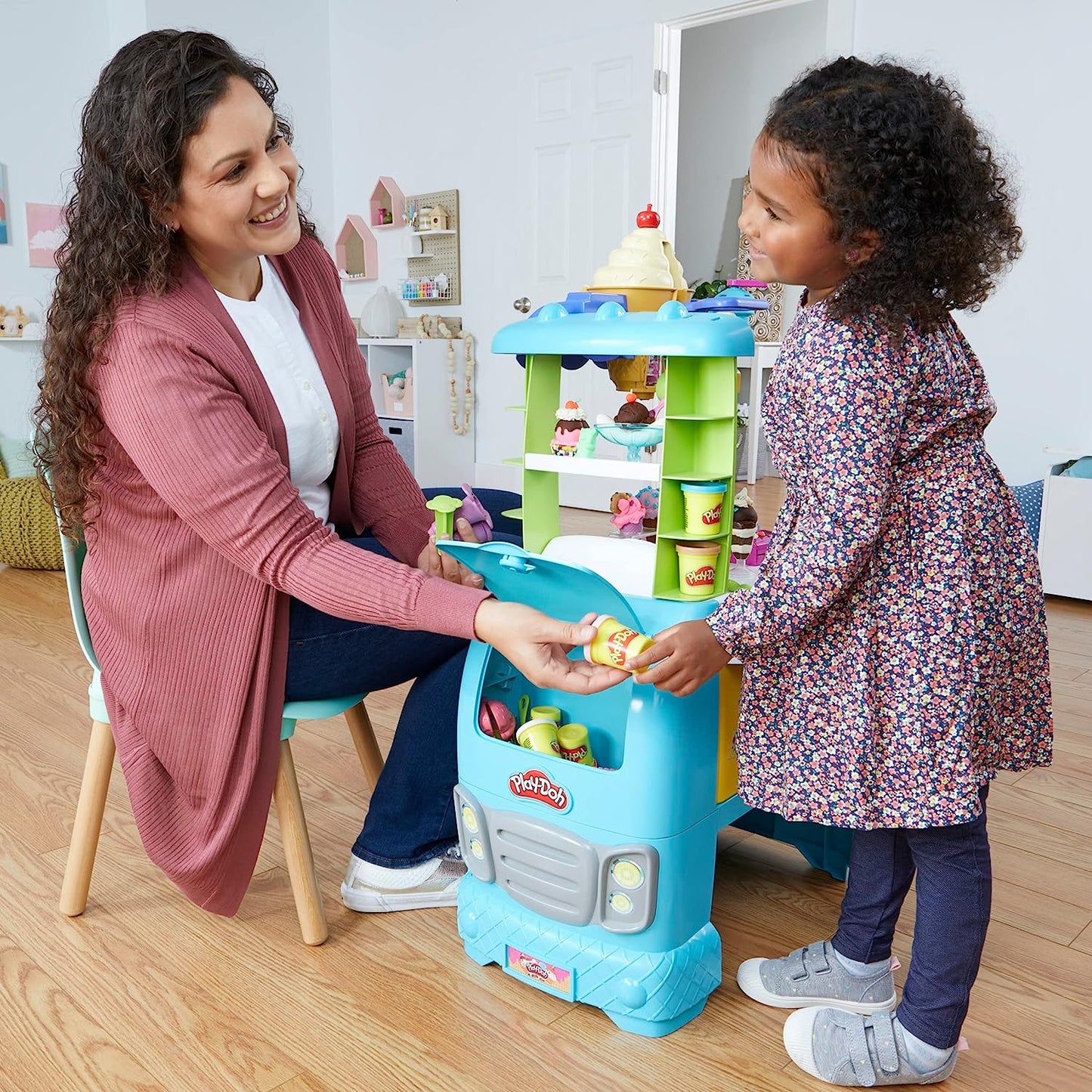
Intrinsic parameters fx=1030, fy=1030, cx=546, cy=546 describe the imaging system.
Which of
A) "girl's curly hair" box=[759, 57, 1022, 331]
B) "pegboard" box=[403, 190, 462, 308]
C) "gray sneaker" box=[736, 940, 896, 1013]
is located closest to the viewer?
"girl's curly hair" box=[759, 57, 1022, 331]

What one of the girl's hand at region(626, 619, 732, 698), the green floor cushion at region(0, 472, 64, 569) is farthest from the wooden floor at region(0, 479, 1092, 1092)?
the green floor cushion at region(0, 472, 64, 569)

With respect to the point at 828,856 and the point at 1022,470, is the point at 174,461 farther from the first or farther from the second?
the point at 1022,470

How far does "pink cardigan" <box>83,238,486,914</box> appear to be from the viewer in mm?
1012

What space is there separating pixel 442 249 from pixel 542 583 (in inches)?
149

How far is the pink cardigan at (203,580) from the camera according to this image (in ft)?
3.32

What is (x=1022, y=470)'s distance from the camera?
3133 mm

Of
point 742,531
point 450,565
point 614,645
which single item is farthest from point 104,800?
point 742,531

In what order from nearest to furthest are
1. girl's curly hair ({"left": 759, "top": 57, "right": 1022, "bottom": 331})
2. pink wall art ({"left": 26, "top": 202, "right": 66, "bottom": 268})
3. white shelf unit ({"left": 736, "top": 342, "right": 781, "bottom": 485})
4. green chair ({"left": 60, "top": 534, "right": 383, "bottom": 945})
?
girl's curly hair ({"left": 759, "top": 57, "right": 1022, "bottom": 331})
green chair ({"left": 60, "top": 534, "right": 383, "bottom": 945})
pink wall art ({"left": 26, "top": 202, "right": 66, "bottom": 268})
white shelf unit ({"left": 736, "top": 342, "right": 781, "bottom": 485})

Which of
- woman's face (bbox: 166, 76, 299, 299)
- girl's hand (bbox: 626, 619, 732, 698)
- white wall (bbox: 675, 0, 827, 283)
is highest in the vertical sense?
white wall (bbox: 675, 0, 827, 283)

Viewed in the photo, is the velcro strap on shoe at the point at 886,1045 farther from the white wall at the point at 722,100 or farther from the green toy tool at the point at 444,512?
the white wall at the point at 722,100

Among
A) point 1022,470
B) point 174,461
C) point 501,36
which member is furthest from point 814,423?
point 501,36

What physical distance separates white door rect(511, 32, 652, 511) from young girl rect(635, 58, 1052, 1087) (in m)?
2.68

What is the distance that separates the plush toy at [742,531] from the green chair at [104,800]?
0.48 meters

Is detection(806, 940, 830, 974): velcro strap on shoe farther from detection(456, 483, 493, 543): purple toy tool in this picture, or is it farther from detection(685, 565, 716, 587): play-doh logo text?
detection(456, 483, 493, 543): purple toy tool
